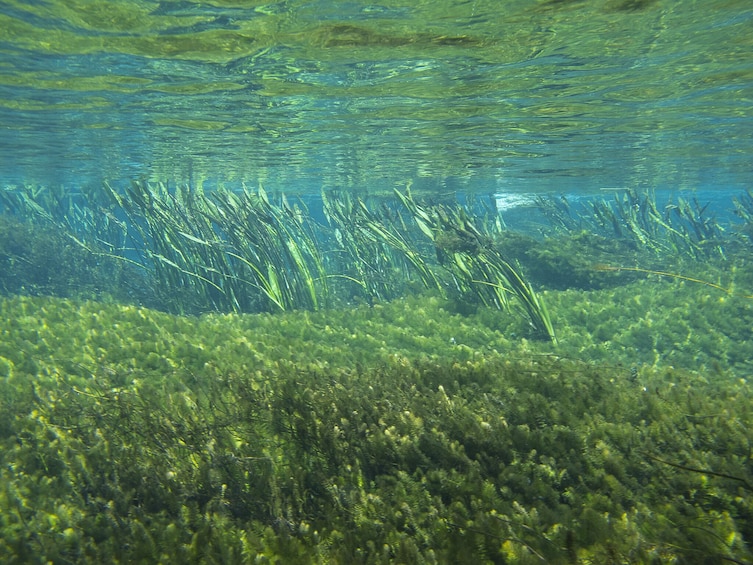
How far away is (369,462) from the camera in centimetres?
475

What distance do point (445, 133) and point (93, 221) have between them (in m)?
17.7

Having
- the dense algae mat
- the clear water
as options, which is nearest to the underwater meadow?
the dense algae mat

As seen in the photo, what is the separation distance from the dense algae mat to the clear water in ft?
23.0

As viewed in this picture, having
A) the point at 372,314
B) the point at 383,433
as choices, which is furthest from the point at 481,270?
the point at 383,433

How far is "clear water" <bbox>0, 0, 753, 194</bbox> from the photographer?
949 cm

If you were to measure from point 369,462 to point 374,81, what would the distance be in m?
11.4

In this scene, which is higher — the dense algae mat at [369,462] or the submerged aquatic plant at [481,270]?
the dense algae mat at [369,462]

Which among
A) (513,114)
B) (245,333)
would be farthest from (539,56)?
(245,333)

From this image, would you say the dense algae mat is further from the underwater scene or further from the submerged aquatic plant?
the submerged aquatic plant

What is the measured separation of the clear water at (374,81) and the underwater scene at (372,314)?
0.32 ft

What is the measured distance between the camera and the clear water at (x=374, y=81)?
949 centimetres

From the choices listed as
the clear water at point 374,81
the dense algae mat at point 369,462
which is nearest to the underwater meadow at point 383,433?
the dense algae mat at point 369,462

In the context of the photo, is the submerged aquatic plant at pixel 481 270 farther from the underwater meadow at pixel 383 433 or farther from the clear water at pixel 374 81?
the clear water at pixel 374 81

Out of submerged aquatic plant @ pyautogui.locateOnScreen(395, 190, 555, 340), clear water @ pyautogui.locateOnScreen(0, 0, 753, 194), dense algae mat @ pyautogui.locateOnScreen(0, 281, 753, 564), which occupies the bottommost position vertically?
submerged aquatic plant @ pyautogui.locateOnScreen(395, 190, 555, 340)
